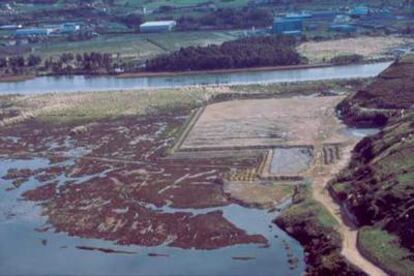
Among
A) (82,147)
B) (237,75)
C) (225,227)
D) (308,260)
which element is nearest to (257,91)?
(237,75)

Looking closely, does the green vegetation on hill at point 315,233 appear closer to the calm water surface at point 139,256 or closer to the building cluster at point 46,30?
the calm water surface at point 139,256

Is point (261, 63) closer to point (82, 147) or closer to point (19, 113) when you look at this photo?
point (19, 113)

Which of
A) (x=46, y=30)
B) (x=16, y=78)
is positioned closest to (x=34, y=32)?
(x=46, y=30)

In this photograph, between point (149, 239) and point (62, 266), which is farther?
point (149, 239)

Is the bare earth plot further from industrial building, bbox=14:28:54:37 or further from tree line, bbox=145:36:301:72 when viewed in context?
industrial building, bbox=14:28:54:37

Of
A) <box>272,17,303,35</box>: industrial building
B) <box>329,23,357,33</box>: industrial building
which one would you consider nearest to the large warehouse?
<box>272,17,303,35</box>: industrial building

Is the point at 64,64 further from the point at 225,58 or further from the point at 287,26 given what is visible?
the point at 287,26
